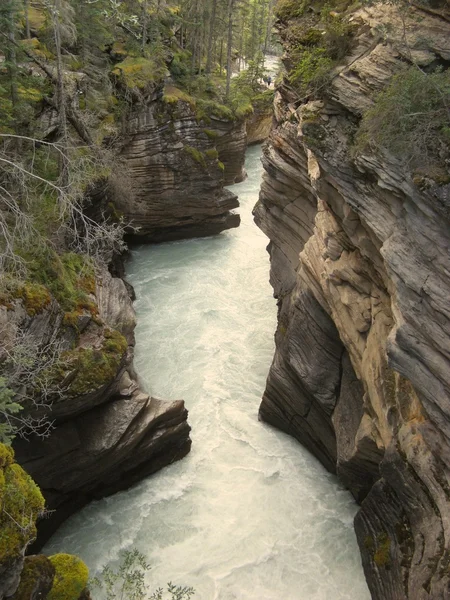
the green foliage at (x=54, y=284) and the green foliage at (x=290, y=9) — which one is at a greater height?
the green foliage at (x=290, y=9)

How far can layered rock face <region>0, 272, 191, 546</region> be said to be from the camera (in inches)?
471

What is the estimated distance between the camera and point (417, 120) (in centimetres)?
954

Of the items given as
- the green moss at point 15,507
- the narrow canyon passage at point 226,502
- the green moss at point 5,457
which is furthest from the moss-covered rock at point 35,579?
the narrow canyon passage at point 226,502

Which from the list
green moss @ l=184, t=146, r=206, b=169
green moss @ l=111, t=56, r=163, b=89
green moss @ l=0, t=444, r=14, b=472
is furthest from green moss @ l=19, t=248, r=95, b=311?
green moss @ l=111, t=56, r=163, b=89

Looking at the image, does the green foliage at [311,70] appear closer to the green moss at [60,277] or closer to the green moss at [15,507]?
the green moss at [60,277]

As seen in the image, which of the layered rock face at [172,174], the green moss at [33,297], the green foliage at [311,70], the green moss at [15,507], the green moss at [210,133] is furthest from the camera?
the green moss at [210,133]

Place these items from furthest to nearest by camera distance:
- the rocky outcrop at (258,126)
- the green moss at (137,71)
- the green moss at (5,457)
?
the rocky outcrop at (258,126)
the green moss at (137,71)
the green moss at (5,457)

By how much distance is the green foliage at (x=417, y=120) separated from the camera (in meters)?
9.28

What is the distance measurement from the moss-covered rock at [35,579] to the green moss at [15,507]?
1.35 feet

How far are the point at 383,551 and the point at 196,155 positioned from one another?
18302mm

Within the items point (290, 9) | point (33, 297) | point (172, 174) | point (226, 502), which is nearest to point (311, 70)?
point (290, 9)

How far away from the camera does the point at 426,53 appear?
10422mm

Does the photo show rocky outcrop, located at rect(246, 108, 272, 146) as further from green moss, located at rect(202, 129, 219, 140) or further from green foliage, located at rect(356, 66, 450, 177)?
green foliage, located at rect(356, 66, 450, 177)

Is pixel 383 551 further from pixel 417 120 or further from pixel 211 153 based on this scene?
pixel 211 153
